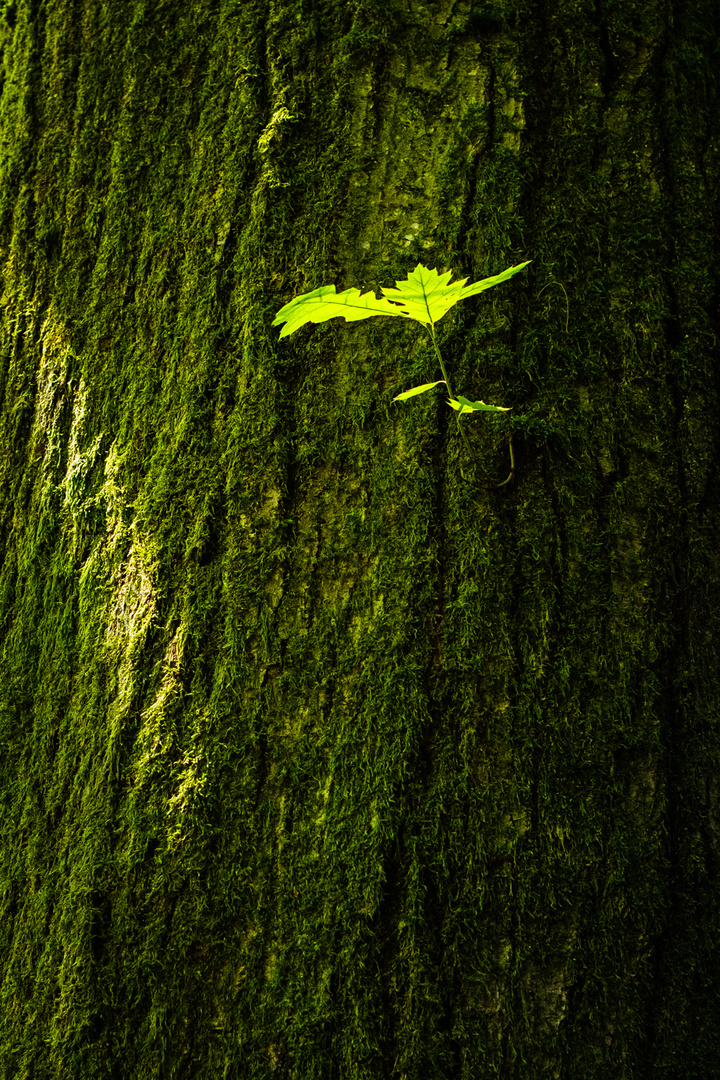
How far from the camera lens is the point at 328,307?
937 mm

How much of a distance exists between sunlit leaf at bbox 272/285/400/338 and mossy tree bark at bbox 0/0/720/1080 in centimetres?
21

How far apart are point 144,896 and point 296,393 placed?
85 centimetres

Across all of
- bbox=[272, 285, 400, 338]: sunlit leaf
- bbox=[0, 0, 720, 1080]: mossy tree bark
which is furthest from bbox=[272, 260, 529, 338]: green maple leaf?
bbox=[0, 0, 720, 1080]: mossy tree bark

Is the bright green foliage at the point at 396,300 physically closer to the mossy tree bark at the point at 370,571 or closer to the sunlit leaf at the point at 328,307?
the sunlit leaf at the point at 328,307

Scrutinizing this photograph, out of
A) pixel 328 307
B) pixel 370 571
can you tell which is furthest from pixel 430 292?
pixel 370 571

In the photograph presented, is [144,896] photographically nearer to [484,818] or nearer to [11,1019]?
[11,1019]

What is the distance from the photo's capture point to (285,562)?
110 centimetres

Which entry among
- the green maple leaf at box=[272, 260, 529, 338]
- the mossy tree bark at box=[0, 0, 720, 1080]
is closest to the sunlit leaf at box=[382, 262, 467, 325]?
the green maple leaf at box=[272, 260, 529, 338]

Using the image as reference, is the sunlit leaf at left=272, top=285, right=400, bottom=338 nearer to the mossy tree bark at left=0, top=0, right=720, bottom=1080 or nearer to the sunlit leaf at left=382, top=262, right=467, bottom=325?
the sunlit leaf at left=382, top=262, right=467, bottom=325

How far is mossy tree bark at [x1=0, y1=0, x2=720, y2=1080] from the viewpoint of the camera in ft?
3.22

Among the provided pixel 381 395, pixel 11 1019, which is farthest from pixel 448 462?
pixel 11 1019

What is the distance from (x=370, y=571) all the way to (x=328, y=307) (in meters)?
0.41

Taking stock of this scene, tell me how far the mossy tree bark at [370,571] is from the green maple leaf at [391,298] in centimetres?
19

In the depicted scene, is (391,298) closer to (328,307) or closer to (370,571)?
(328,307)
